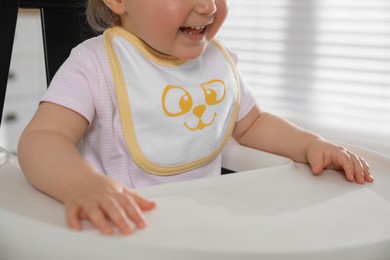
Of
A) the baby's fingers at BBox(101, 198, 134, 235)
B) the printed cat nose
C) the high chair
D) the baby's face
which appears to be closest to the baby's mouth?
the baby's face

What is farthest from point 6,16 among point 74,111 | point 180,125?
point 180,125

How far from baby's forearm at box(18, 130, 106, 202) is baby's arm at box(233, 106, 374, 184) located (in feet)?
1.01

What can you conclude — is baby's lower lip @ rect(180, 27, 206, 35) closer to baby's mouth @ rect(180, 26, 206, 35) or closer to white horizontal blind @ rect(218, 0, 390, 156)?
baby's mouth @ rect(180, 26, 206, 35)

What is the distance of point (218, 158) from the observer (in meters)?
0.88

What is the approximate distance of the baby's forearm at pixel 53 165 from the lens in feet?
1.84

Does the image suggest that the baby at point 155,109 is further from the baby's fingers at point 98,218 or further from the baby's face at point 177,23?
the baby's fingers at point 98,218

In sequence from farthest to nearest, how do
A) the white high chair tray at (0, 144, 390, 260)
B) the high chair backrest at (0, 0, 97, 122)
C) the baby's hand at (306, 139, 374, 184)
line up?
the high chair backrest at (0, 0, 97, 122), the baby's hand at (306, 139, 374, 184), the white high chair tray at (0, 144, 390, 260)

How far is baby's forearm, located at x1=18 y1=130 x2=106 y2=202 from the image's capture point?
22.0 inches

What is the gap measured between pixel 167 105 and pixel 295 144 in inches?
7.8

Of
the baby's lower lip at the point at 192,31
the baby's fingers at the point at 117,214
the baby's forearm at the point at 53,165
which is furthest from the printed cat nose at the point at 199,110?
the baby's fingers at the point at 117,214

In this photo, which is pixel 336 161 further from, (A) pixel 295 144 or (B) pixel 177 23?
(B) pixel 177 23

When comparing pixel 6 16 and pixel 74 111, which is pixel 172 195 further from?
pixel 6 16

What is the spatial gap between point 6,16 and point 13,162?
22 centimetres

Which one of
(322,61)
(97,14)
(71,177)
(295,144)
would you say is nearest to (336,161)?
(295,144)
